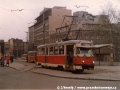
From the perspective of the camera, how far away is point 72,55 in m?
23.8

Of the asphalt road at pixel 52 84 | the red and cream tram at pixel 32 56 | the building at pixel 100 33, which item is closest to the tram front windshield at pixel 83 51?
the asphalt road at pixel 52 84

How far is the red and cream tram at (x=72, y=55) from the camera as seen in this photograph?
22922 millimetres

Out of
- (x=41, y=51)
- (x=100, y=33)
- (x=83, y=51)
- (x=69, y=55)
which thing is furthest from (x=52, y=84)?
(x=100, y=33)

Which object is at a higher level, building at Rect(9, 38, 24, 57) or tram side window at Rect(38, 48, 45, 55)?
building at Rect(9, 38, 24, 57)

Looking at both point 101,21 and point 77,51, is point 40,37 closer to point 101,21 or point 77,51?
point 101,21

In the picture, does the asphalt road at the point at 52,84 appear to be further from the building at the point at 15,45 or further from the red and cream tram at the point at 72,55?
the building at the point at 15,45

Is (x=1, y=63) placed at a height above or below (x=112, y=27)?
below

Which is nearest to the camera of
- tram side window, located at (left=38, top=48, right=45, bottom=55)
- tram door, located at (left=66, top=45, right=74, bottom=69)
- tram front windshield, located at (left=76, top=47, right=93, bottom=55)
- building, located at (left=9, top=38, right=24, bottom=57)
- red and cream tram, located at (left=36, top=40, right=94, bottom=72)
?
red and cream tram, located at (left=36, top=40, right=94, bottom=72)

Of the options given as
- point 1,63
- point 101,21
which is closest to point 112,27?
point 101,21

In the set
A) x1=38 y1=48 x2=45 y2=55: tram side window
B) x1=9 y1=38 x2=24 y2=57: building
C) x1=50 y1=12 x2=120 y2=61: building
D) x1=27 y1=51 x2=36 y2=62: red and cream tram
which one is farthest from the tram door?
x1=27 y1=51 x2=36 y2=62: red and cream tram

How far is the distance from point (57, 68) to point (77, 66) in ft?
18.3

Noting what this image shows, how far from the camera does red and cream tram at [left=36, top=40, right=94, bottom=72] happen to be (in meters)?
22.9

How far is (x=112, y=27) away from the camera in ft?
187

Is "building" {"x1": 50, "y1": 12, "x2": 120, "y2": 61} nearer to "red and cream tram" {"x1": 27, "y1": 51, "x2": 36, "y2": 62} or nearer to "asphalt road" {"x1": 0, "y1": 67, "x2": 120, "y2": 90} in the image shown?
"red and cream tram" {"x1": 27, "y1": 51, "x2": 36, "y2": 62}
